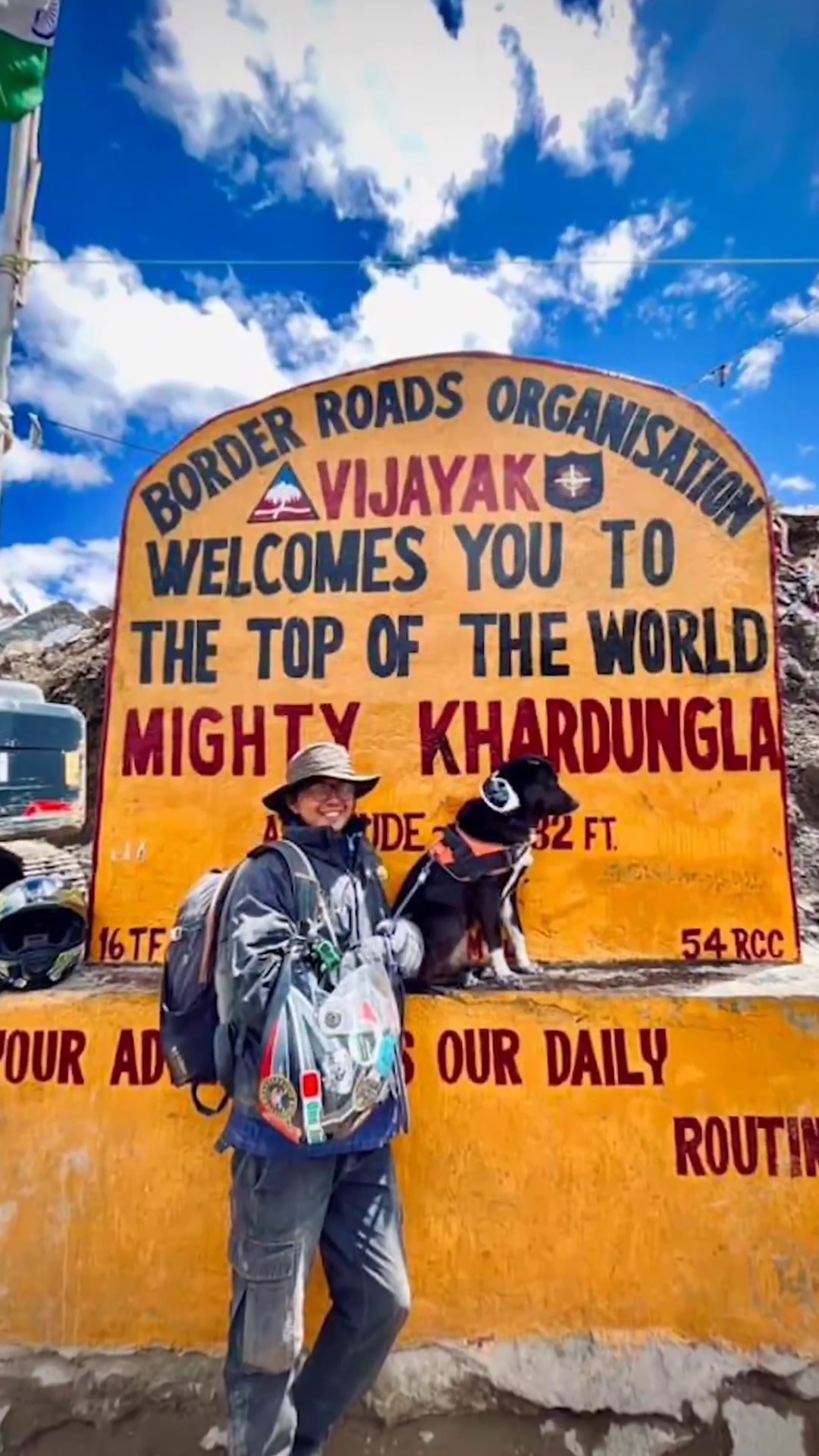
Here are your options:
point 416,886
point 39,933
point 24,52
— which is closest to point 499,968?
point 416,886

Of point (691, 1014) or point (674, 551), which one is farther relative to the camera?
point (674, 551)

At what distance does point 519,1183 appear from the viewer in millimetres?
3557

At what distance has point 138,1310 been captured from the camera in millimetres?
3555

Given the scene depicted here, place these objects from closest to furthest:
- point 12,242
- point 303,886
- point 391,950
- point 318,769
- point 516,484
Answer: point 303,886 < point 391,950 < point 318,769 < point 516,484 < point 12,242

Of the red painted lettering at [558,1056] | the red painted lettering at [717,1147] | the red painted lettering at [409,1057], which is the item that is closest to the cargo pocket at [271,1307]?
the red painted lettering at [409,1057]

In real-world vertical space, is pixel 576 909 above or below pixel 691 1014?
above

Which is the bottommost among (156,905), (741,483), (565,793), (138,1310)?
(138,1310)

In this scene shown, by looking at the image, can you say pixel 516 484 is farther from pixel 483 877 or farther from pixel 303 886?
pixel 303 886

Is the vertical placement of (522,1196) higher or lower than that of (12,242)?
lower

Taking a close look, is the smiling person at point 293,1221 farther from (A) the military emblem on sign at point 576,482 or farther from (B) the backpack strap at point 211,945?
(A) the military emblem on sign at point 576,482

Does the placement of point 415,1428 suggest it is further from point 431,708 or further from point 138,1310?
point 431,708

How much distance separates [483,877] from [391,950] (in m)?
0.86

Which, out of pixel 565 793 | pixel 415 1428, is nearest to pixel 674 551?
pixel 565 793

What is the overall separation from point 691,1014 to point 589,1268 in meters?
1.04
